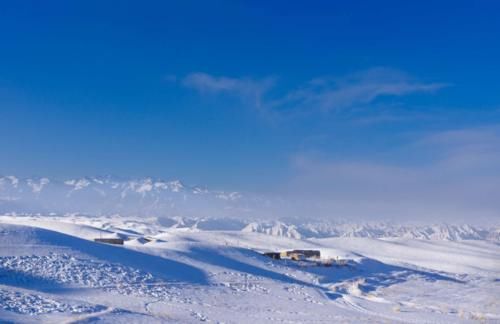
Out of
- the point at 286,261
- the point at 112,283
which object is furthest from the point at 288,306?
the point at 286,261

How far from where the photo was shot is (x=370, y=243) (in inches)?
4203

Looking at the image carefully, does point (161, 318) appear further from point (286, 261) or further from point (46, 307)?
point (286, 261)

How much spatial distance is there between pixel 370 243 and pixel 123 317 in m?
88.4

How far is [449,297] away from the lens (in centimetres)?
4169

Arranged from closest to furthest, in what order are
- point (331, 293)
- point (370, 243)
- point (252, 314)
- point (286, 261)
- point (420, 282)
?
point (252, 314) < point (331, 293) < point (420, 282) < point (286, 261) < point (370, 243)

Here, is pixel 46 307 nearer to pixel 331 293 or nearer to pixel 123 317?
pixel 123 317

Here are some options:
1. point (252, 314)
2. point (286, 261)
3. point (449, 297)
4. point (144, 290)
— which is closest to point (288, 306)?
point (252, 314)

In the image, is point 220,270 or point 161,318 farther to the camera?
point 220,270

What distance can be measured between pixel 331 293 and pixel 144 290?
13.7 m

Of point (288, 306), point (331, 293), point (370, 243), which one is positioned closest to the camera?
point (288, 306)

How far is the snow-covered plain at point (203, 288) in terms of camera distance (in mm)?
25591

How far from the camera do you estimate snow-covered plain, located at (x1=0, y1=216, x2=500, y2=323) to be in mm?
25591

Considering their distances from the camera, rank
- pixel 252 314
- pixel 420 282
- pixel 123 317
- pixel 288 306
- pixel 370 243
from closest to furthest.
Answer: pixel 123 317 < pixel 252 314 < pixel 288 306 < pixel 420 282 < pixel 370 243

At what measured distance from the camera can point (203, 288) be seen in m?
35.6
